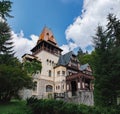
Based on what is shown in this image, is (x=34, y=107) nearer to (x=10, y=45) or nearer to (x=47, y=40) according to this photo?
(x=10, y=45)

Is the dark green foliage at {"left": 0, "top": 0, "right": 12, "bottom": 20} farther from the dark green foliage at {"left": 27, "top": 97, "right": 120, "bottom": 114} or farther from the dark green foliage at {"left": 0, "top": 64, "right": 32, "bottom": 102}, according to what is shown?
the dark green foliage at {"left": 0, "top": 64, "right": 32, "bottom": 102}

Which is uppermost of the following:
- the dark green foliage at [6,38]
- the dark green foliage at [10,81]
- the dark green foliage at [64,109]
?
the dark green foliage at [6,38]

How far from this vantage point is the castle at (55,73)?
38.8 m

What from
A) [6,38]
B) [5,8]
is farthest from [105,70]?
[6,38]

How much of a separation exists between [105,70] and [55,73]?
25347 millimetres

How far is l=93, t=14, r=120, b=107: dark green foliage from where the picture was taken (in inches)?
689

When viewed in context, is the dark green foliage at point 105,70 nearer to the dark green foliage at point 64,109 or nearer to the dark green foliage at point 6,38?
the dark green foliage at point 64,109

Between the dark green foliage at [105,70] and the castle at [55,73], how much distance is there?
60.7ft

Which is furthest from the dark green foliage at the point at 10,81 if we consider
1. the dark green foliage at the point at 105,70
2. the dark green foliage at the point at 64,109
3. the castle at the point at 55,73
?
the castle at the point at 55,73

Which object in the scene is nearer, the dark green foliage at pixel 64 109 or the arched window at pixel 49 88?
the dark green foliage at pixel 64 109

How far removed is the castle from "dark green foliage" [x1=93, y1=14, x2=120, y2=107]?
18507 millimetres

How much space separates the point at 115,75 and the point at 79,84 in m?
20.6

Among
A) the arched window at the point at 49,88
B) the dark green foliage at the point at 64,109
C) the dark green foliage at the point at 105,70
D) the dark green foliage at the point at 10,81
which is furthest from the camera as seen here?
the arched window at the point at 49,88

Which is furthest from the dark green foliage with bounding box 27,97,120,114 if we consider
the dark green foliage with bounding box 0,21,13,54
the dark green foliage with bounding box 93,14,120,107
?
the dark green foliage with bounding box 0,21,13,54
